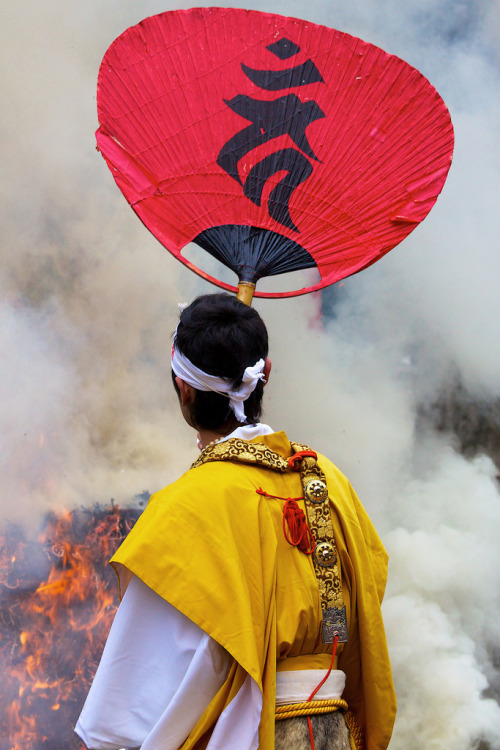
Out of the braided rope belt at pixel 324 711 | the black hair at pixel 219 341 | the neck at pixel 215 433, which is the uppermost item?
the black hair at pixel 219 341

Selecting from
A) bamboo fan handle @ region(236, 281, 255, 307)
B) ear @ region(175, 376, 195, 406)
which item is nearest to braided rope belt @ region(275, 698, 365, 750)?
ear @ region(175, 376, 195, 406)

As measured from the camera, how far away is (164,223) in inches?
109

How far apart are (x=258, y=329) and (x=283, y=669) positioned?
863 mm

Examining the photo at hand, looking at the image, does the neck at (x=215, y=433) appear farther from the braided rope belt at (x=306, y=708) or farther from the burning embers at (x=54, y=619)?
the burning embers at (x=54, y=619)

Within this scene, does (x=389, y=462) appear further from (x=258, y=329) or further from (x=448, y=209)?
(x=258, y=329)

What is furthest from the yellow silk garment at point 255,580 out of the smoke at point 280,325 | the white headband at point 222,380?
the smoke at point 280,325

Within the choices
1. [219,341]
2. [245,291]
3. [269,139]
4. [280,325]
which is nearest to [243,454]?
[219,341]

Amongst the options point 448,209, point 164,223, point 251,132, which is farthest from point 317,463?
point 448,209

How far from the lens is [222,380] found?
183 cm

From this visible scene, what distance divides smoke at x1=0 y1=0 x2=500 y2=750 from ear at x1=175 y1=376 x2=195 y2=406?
3226 mm

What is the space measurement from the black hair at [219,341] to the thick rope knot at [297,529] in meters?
0.32

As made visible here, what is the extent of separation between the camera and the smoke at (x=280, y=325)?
193 inches

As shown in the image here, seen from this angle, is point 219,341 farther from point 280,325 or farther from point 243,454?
point 280,325

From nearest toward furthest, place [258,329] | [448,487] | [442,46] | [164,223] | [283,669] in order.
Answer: [283,669] → [258,329] → [164,223] → [448,487] → [442,46]
